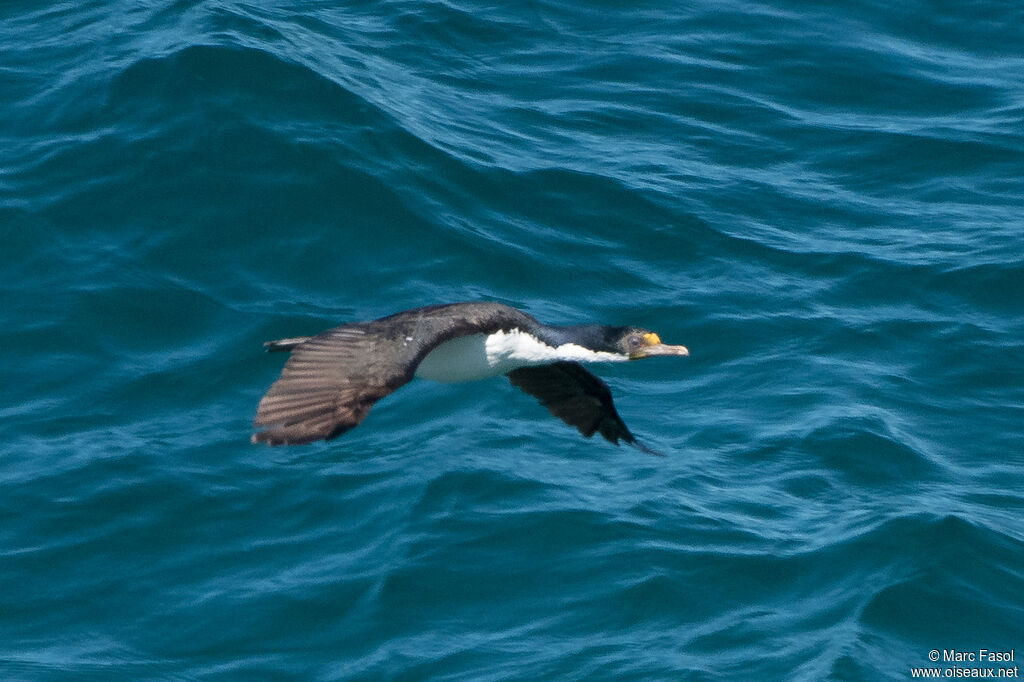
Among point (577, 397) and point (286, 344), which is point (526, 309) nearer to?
point (577, 397)

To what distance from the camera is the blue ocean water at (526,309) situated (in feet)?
38.5

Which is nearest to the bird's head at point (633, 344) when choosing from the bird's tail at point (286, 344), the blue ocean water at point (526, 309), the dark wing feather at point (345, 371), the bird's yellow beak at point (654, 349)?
the bird's yellow beak at point (654, 349)

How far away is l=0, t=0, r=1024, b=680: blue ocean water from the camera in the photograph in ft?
38.5

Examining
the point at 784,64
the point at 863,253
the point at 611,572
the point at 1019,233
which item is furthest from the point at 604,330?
the point at 784,64

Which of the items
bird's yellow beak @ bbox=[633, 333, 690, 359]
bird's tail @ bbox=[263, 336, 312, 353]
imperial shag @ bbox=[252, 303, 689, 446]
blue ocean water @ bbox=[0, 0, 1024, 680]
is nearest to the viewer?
imperial shag @ bbox=[252, 303, 689, 446]

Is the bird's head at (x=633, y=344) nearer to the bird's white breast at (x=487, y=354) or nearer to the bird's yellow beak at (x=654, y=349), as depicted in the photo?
the bird's yellow beak at (x=654, y=349)

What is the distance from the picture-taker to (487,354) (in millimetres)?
9867

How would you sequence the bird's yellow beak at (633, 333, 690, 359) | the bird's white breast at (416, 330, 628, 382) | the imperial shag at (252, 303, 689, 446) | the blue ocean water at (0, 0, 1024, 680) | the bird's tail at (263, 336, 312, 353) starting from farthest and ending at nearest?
the blue ocean water at (0, 0, 1024, 680)
the bird's yellow beak at (633, 333, 690, 359)
the bird's white breast at (416, 330, 628, 382)
the bird's tail at (263, 336, 312, 353)
the imperial shag at (252, 303, 689, 446)

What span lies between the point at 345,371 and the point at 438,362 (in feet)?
5.44

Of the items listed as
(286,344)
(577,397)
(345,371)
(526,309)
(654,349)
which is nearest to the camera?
(345,371)

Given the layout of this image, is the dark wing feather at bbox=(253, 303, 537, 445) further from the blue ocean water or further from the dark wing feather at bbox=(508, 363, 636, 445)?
the blue ocean water

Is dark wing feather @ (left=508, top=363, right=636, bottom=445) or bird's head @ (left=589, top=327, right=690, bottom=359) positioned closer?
bird's head @ (left=589, top=327, right=690, bottom=359)

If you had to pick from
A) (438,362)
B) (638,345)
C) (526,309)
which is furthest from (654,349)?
(526,309)

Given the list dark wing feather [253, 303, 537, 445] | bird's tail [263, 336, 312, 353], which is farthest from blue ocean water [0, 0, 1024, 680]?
dark wing feather [253, 303, 537, 445]
